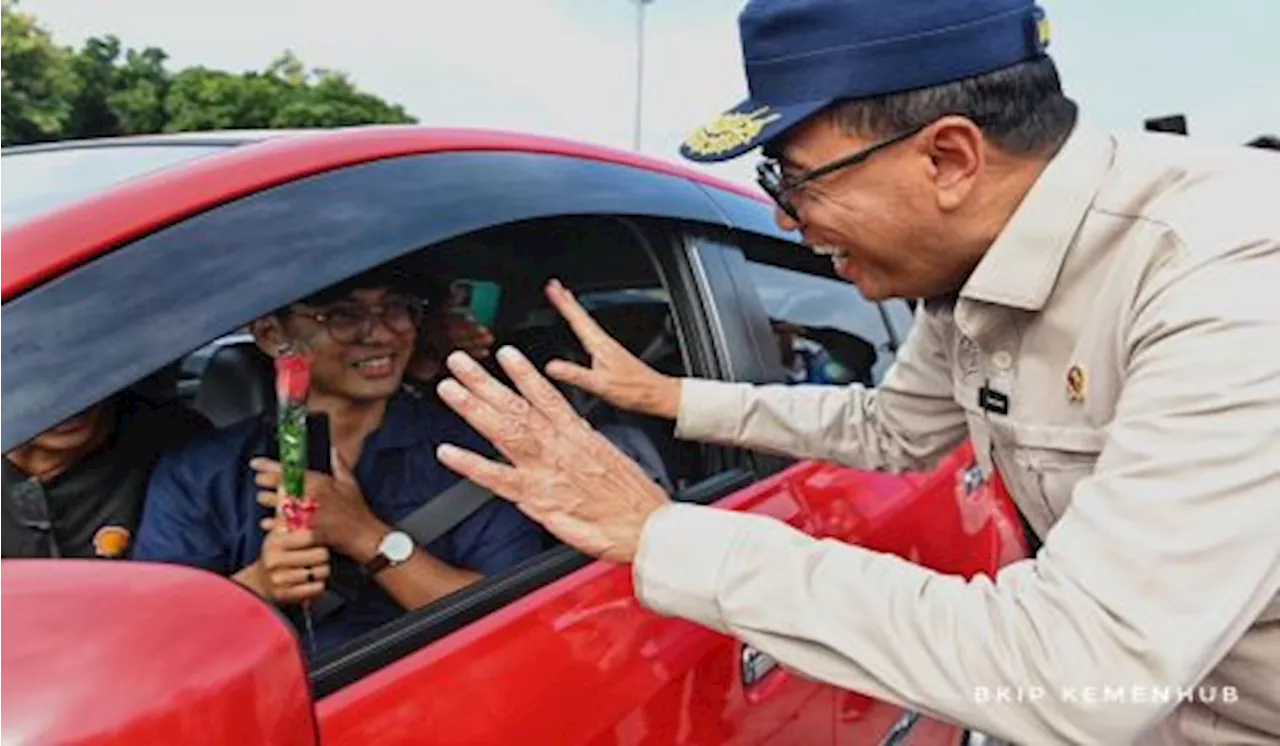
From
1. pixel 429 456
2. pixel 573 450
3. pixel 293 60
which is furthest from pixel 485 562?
pixel 293 60

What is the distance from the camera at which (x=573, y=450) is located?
1342 mm

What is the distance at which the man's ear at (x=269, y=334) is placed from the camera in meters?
1.38

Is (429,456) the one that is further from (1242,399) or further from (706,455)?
(1242,399)

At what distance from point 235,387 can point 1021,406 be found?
1.26 metres

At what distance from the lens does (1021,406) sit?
4.88 feet

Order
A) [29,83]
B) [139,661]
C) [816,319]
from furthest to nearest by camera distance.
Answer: [29,83]
[816,319]
[139,661]

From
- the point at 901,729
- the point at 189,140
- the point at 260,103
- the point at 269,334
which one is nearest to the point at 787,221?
the point at 269,334

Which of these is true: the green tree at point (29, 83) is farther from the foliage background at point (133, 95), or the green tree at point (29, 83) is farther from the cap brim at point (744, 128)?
the cap brim at point (744, 128)

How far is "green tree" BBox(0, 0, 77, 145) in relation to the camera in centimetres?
2098

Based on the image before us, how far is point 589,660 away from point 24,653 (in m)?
0.70

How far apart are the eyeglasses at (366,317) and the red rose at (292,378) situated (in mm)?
89

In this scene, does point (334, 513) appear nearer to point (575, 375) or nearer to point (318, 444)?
point (318, 444)

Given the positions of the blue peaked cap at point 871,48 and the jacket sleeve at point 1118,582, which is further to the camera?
the blue peaked cap at point 871,48

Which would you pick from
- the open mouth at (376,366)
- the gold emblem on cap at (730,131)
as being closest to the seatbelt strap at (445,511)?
the open mouth at (376,366)
